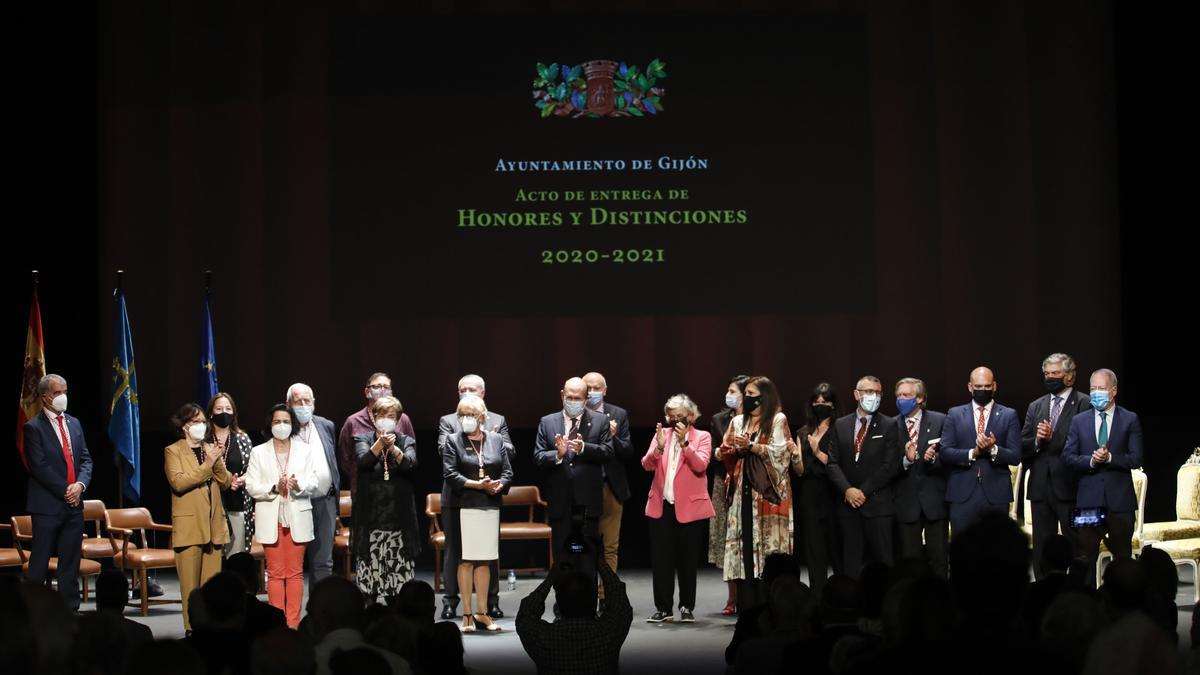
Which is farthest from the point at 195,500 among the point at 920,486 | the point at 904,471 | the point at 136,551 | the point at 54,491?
the point at 920,486

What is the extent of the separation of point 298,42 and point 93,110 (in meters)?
1.59

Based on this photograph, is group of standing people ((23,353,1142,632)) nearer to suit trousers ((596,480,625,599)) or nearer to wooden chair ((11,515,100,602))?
suit trousers ((596,480,625,599))

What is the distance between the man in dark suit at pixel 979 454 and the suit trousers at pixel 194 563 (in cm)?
439

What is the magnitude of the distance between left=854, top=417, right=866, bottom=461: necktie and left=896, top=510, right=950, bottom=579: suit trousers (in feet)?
1.72

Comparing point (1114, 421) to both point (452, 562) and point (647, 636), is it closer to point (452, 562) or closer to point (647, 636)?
point (647, 636)

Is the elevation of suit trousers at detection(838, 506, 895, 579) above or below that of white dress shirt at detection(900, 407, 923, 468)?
below

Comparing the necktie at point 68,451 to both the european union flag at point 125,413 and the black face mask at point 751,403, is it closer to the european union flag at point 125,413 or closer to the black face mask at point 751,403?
the european union flag at point 125,413

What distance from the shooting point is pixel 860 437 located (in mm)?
8703

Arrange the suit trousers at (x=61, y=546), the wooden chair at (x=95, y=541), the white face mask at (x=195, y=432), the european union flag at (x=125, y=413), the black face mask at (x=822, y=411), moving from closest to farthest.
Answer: the white face mask at (x=195, y=432) < the suit trousers at (x=61, y=546) < the black face mask at (x=822, y=411) < the wooden chair at (x=95, y=541) < the european union flag at (x=125, y=413)

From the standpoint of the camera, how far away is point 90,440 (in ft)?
34.4

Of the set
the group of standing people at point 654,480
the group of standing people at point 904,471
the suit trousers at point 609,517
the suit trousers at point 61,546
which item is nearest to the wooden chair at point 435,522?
Result: the group of standing people at point 654,480

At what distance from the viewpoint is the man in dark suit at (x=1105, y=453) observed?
861 centimetres

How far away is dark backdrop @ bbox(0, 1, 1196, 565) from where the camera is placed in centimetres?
1060

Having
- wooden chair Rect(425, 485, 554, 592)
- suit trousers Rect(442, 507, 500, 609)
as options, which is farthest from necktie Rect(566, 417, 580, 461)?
wooden chair Rect(425, 485, 554, 592)
